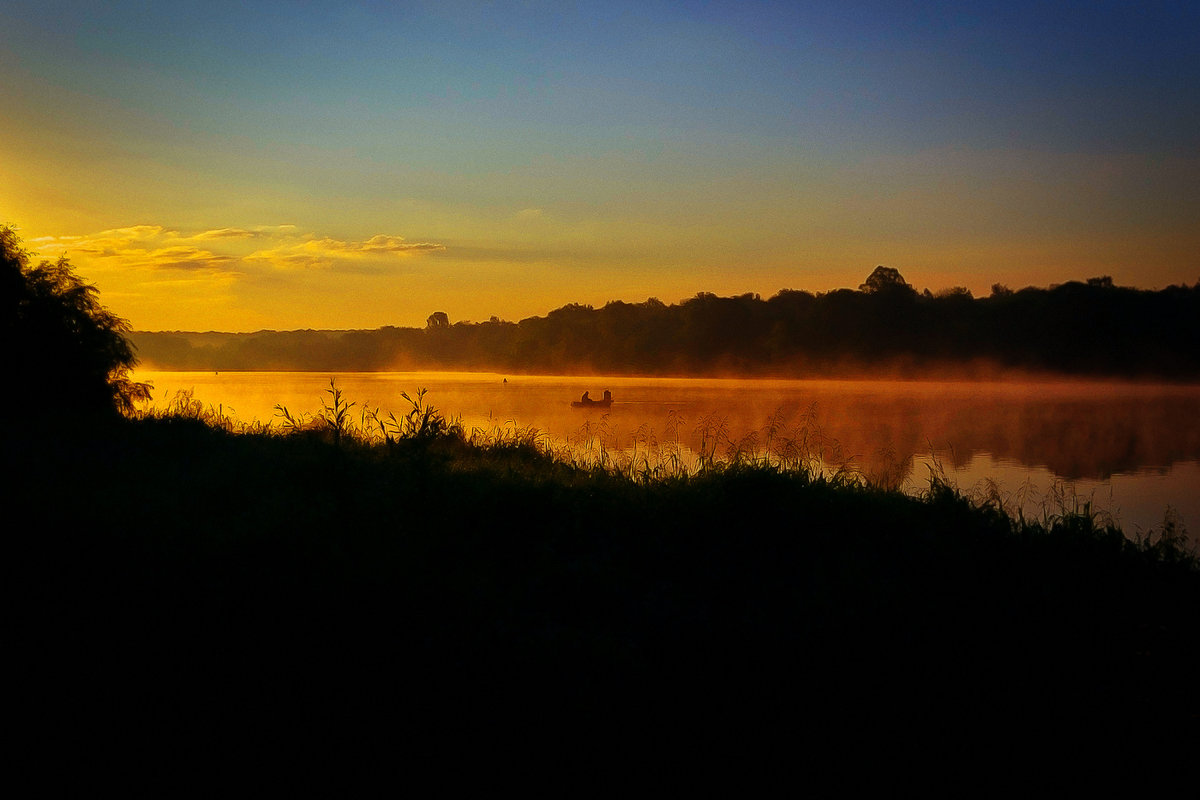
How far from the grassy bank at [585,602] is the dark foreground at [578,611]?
0.03m

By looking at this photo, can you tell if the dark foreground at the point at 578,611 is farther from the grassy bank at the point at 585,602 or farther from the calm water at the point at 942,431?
the calm water at the point at 942,431

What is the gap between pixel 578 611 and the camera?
816cm

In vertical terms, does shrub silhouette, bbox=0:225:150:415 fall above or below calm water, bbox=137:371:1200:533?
above

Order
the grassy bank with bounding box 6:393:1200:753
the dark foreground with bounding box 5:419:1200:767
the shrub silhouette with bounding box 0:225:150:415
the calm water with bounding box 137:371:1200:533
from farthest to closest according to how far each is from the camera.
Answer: the shrub silhouette with bounding box 0:225:150:415
the calm water with bounding box 137:371:1200:533
the grassy bank with bounding box 6:393:1200:753
the dark foreground with bounding box 5:419:1200:767

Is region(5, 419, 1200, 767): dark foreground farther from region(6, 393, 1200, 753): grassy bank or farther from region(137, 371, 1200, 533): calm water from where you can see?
region(137, 371, 1200, 533): calm water

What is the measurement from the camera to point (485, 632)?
722 cm

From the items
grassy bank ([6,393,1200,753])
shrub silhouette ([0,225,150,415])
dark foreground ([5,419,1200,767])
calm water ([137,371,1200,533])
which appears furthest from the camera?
shrub silhouette ([0,225,150,415])

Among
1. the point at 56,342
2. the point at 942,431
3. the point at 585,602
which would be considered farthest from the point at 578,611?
the point at 942,431

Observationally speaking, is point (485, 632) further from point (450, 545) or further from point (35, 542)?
point (35, 542)

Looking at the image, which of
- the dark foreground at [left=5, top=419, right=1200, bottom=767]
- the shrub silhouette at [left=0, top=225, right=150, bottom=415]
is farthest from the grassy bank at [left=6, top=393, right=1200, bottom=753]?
the shrub silhouette at [left=0, top=225, right=150, bottom=415]

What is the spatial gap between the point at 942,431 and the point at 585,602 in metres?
26.4

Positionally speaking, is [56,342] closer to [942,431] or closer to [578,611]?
[578,611]

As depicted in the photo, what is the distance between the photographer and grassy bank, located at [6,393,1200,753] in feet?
21.4

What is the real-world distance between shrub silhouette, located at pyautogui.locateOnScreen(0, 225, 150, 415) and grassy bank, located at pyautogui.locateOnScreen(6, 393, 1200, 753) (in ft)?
39.3
